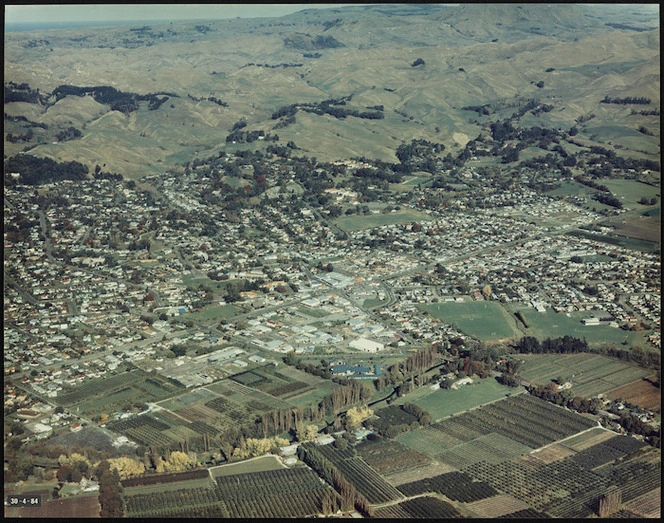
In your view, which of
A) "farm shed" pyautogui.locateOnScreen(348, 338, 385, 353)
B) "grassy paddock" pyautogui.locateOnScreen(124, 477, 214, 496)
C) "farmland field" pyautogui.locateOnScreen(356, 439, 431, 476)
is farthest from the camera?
"farm shed" pyautogui.locateOnScreen(348, 338, 385, 353)

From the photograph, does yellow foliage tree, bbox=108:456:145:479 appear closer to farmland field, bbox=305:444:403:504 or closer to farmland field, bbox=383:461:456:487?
farmland field, bbox=305:444:403:504

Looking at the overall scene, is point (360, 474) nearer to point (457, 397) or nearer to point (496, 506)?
Answer: point (496, 506)

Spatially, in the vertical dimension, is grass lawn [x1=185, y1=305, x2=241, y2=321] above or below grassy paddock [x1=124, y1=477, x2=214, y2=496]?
below

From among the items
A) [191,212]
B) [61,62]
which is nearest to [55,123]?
[191,212]

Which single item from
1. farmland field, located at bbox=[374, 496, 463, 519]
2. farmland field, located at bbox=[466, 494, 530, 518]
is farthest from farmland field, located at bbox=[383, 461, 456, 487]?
farmland field, located at bbox=[466, 494, 530, 518]

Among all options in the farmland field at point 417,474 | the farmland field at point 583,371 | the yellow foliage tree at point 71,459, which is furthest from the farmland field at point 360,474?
the farmland field at point 583,371

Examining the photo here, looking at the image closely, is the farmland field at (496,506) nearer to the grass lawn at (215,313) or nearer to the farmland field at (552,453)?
the farmland field at (552,453)

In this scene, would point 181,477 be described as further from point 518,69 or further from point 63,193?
point 518,69
